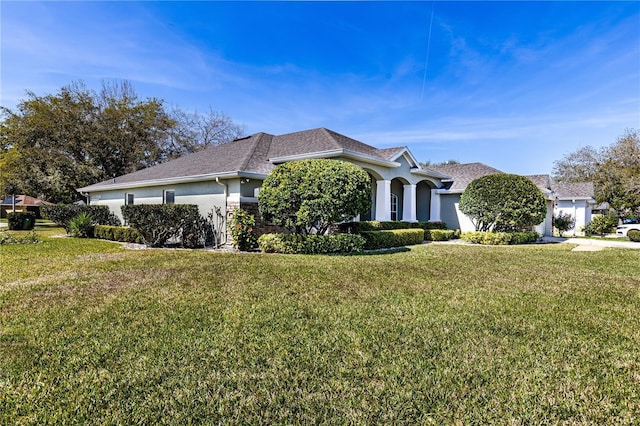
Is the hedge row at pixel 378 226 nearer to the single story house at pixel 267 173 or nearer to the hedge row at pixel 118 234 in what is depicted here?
the single story house at pixel 267 173

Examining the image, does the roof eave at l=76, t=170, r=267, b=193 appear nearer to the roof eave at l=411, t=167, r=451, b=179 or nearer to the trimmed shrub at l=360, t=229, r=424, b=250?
the trimmed shrub at l=360, t=229, r=424, b=250

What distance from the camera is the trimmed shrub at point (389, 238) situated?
41.7 feet

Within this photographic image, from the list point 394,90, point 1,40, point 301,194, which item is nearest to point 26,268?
point 1,40

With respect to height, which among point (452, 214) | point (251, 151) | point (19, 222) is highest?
point (251, 151)

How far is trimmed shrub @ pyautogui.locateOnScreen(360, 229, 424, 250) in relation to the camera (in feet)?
41.7

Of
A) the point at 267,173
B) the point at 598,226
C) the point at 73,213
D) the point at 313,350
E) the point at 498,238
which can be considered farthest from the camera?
the point at 598,226

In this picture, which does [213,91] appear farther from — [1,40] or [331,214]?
[331,214]

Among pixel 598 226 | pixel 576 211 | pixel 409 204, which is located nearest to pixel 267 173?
pixel 409 204

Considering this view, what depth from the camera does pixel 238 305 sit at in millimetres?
5070

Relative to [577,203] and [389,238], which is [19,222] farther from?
[577,203]

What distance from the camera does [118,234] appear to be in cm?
1483

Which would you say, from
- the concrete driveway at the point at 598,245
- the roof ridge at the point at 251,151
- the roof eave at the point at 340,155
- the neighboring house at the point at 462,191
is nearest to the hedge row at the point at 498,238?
the concrete driveway at the point at 598,245

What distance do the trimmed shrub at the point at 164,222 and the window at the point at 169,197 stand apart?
264 cm

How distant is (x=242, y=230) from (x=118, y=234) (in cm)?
692
